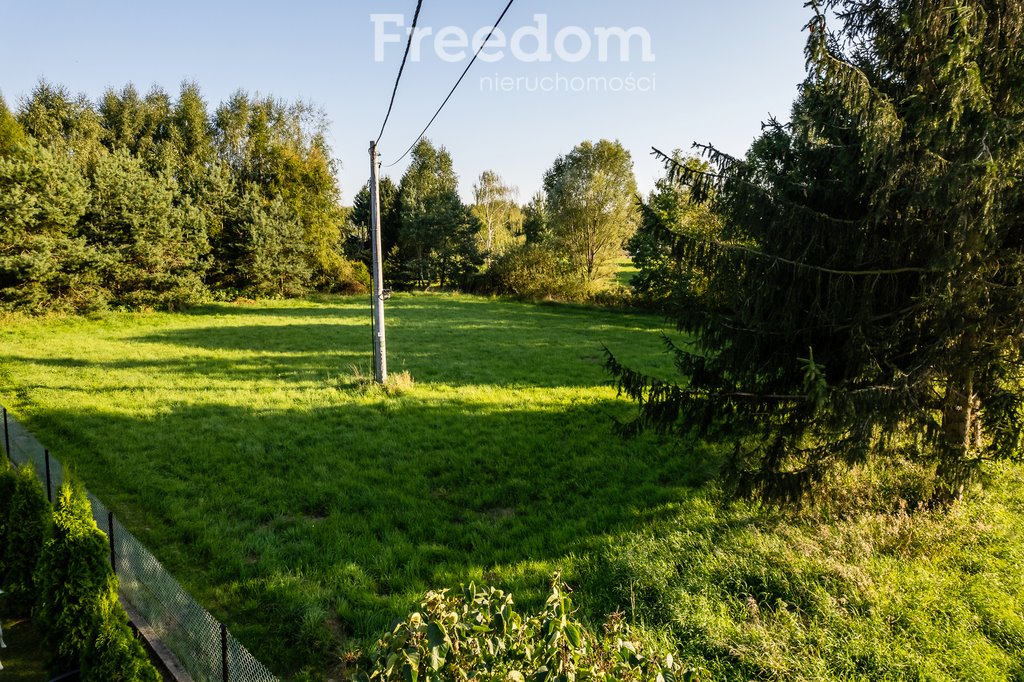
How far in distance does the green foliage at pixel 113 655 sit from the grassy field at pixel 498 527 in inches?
32.8

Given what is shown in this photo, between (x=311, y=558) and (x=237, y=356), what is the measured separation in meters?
11.3

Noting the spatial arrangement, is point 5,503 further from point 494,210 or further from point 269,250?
point 494,210

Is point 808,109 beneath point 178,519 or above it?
above

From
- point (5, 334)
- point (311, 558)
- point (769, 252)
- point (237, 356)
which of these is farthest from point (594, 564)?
point (5, 334)

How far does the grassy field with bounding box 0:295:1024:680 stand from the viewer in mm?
4027

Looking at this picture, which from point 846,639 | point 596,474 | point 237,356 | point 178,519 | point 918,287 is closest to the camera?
point 846,639

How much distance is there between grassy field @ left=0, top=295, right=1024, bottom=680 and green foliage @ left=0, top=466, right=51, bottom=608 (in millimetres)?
1061

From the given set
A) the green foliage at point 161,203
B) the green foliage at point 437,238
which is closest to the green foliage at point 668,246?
the green foliage at point 437,238

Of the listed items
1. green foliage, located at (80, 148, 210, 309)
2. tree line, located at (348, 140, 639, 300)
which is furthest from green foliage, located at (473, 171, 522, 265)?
green foliage, located at (80, 148, 210, 309)

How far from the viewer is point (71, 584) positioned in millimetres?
3666

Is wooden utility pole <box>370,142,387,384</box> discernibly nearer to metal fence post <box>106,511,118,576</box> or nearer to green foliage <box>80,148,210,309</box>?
metal fence post <box>106,511,118,576</box>

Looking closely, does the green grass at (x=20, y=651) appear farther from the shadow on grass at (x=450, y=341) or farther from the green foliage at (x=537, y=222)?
the green foliage at (x=537, y=222)

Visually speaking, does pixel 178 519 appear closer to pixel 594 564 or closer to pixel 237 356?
pixel 594 564

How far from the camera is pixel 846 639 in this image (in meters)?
3.88
